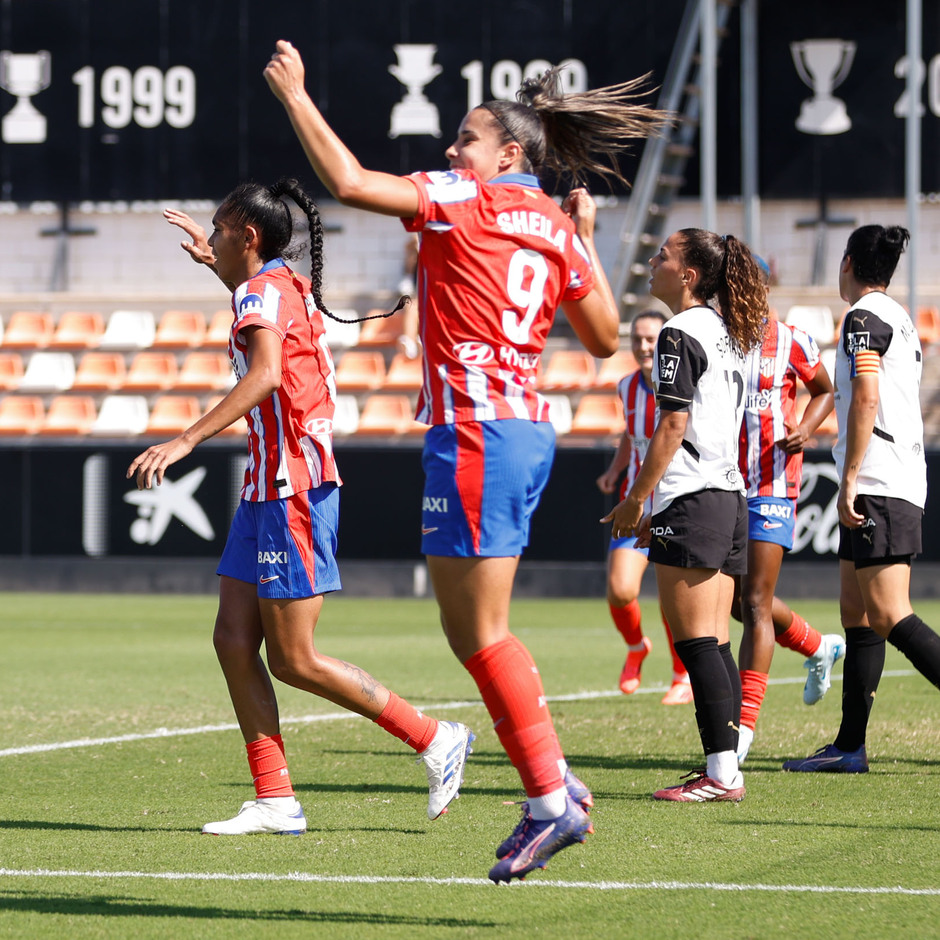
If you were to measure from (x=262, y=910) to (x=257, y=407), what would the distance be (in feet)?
5.57

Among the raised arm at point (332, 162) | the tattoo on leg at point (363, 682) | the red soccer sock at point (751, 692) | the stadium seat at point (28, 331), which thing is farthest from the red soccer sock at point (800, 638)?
the stadium seat at point (28, 331)

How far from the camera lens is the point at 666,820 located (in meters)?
5.20

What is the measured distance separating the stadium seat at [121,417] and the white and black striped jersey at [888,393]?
14607mm

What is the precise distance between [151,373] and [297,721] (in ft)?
44.2

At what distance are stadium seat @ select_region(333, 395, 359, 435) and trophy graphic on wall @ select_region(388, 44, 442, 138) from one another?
4145mm

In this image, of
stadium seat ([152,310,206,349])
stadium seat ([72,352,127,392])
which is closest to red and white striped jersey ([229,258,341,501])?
stadium seat ([72,352,127,392])

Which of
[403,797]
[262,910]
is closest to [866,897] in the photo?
[262,910]

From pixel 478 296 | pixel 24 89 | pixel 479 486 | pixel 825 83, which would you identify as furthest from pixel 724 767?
pixel 24 89

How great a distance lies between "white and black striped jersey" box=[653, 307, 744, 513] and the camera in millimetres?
5508

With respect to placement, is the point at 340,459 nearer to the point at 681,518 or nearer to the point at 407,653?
the point at 407,653

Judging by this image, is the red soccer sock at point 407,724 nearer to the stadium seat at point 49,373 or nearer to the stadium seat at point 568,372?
the stadium seat at point 568,372

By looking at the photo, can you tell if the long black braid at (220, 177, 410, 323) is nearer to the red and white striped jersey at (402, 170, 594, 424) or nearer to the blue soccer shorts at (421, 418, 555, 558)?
the red and white striped jersey at (402, 170, 594, 424)

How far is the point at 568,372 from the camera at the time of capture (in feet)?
64.2

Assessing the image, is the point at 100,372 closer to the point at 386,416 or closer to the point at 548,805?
the point at 386,416
